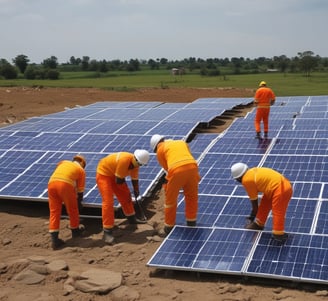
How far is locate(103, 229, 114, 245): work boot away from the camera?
10.4 meters

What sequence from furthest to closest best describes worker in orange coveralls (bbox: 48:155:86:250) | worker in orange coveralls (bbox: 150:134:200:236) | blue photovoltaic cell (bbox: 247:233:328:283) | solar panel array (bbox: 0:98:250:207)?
solar panel array (bbox: 0:98:250:207), worker in orange coveralls (bbox: 48:155:86:250), worker in orange coveralls (bbox: 150:134:200:236), blue photovoltaic cell (bbox: 247:233:328:283)

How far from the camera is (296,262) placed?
8.35 m

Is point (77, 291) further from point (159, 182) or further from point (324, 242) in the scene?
point (159, 182)

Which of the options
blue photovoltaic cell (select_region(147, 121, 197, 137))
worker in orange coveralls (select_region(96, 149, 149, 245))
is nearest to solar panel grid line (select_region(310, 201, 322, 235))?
worker in orange coveralls (select_region(96, 149, 149, 245))

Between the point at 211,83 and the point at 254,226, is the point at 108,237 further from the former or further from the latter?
the point at 211,83

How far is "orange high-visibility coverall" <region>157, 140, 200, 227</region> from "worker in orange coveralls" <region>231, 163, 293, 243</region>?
1056 millimetres

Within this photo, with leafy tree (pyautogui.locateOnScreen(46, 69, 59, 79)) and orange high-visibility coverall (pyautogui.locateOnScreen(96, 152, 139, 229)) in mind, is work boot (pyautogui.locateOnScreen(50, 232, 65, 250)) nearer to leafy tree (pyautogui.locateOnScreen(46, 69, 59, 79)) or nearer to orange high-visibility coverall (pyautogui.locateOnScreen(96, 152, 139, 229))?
orange high-visibility coverall (pyautogui.locateOnScreen(96, 152, 139, 229))

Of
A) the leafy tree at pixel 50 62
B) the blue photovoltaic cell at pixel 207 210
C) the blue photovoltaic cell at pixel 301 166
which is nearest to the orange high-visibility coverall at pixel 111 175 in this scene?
the blue photovoltaic cell at pixel 207 210

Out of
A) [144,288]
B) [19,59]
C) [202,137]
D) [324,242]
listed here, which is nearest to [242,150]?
[202,137]

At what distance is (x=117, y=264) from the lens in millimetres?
9438

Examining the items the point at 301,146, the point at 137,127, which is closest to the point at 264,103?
the point at 301,146

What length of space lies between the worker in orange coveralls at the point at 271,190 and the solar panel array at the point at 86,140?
3.84 m

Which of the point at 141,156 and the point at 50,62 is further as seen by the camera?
the point at 50,62

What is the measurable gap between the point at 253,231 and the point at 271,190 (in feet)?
3.29
